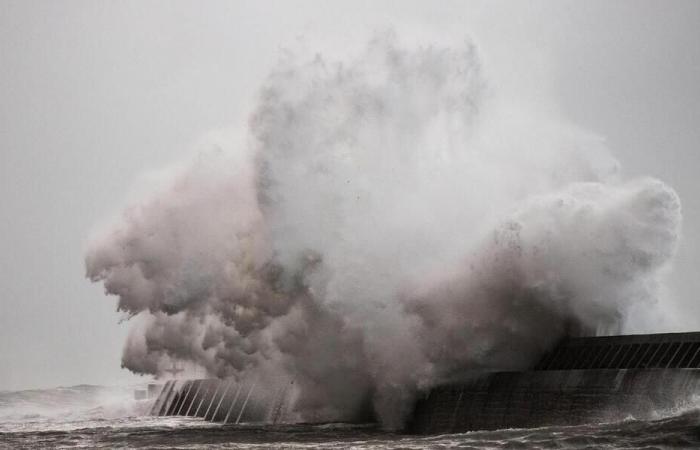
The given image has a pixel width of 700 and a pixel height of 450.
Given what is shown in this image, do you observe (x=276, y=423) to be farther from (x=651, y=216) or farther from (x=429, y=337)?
(x=651, y=216)

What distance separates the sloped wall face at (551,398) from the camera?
30.6 m

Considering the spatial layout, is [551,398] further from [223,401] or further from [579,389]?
[223,401]

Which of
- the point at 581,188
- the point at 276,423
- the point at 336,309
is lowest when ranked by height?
A: the point at 276,423

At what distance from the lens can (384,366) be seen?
42375 millimetres

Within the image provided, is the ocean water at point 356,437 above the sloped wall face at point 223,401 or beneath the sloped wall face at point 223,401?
beneath

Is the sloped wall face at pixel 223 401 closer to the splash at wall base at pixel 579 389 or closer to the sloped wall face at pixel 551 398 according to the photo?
the splash at wall base at pixel 579 389

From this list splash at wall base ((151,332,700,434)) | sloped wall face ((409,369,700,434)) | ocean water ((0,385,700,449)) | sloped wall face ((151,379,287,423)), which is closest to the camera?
ocean water ((0,385,700,449))

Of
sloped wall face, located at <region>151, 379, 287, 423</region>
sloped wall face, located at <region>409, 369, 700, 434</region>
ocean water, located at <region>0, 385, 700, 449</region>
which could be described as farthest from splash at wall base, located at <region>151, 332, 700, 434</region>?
sloped wall face, located at <region>151, 379, 287, 423</region>

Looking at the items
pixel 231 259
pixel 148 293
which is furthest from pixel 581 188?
pixel 148 293

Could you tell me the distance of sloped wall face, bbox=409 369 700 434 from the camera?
100ft

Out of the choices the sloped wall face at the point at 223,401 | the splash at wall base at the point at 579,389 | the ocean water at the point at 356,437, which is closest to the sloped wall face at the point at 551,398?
the splash at wall base at the point at 579,389

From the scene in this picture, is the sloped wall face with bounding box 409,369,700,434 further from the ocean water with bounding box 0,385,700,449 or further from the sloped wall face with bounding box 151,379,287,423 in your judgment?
the sloped wall face with bounding box 151,379,287,423

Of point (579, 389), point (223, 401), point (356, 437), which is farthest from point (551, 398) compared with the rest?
point (223, 401)

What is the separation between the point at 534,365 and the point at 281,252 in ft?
32.6
